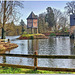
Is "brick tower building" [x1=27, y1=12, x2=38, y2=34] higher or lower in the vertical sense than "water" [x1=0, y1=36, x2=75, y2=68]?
higher

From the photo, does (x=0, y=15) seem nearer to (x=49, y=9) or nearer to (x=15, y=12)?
(x=15, y=12)

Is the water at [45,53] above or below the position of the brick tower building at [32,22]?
below

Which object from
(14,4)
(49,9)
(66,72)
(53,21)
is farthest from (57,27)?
(66,72)

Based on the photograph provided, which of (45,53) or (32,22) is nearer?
(45,53)

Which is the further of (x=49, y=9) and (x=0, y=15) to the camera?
(x=49, y=9)

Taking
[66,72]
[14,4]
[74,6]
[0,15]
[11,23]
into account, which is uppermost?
[74,6]

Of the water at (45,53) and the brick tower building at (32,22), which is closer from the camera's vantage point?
the water at (45,53)

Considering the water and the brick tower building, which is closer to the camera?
the water

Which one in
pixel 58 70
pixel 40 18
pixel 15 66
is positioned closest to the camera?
pixel 58 70

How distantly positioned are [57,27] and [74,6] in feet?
85.7

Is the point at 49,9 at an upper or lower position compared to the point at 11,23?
upper

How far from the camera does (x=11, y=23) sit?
88.6 ft

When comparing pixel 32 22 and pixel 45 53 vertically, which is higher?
pixel 32 22

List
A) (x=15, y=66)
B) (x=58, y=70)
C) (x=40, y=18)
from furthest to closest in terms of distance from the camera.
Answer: (x=40, y=18) → (x=15, y=66) → (x=58, y=70)
